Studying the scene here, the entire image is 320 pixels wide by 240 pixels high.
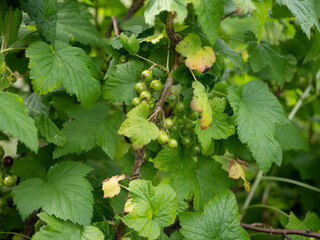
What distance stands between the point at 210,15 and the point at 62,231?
0.78 m

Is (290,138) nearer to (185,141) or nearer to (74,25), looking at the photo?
(185,141)

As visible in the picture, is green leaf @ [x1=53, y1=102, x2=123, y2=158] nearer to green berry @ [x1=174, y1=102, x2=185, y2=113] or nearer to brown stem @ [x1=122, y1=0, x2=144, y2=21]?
green berry @ [x1=174, y1=102, x2=185, y2=113]

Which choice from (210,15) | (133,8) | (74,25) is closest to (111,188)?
(210,15)

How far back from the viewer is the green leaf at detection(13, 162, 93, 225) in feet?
3.18

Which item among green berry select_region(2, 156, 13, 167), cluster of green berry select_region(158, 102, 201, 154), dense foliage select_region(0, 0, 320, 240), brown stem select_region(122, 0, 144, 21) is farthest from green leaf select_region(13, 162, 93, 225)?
brown stem select_region(122, 0, 144, 21)

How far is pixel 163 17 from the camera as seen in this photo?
1.05m

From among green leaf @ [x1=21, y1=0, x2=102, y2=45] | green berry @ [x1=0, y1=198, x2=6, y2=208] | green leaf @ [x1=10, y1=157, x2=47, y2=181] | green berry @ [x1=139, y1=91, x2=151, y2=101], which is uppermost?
green leaf @ [x1=21, y1=0, x2=102, y2=45]

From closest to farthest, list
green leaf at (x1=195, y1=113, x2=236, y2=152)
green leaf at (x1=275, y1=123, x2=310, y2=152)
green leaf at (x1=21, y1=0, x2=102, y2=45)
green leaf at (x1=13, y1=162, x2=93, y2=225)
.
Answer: green leaf at (x1=13, y1=162, x2=93, y2=225) → green leaf at (x1=195, y1=113, x2=236, y2=152) → green leaf at (x1=21, y1=0, x2=102, y2=45) → green leaf at (x1=275, y1=123, x2=310, y2=152)

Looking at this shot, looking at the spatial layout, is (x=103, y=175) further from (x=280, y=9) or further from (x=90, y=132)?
(x=280, y=9)

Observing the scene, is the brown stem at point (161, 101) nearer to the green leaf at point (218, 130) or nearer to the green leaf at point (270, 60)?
the green leaf at point (218, 130)

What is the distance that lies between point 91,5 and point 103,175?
0.99 m

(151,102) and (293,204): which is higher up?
(151,102)

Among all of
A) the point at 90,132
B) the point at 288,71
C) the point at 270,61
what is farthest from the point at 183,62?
the point at 288,71

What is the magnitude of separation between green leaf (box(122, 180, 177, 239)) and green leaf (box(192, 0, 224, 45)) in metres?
0.46
